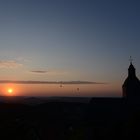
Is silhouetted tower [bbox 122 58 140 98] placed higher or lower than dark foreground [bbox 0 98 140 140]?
higher

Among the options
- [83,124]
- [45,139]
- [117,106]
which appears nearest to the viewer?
[45,139]

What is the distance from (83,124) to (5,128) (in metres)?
43.4

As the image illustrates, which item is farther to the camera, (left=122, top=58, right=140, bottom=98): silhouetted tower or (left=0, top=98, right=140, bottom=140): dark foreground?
(left=122, top=58, right=140, bottom=98): silhouetted tower

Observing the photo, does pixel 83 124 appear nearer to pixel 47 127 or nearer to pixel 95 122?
pixel 95 122

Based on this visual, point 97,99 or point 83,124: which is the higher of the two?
point 97,99

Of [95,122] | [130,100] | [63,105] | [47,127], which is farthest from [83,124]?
[63,105]

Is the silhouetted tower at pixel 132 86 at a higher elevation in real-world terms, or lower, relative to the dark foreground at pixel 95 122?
higher

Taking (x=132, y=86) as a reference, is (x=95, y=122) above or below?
below

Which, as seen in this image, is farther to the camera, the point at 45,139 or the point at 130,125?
the point at 45,139

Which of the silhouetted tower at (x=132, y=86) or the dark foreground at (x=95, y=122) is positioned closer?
the dark foreground at (x=95, y=122)

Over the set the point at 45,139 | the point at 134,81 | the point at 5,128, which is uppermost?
the point at 134,81

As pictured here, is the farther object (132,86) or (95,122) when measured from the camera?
Result: (132,86)

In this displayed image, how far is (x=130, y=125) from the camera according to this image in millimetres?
40781

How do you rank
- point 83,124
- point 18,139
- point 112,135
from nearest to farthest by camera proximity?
point 18,139 → point 112,135 → point 83,124
